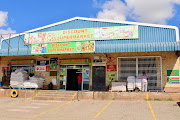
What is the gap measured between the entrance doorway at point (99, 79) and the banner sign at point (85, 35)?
2.73 m

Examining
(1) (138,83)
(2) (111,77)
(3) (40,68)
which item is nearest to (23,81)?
(3) (40,68)

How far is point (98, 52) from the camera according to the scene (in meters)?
13.9

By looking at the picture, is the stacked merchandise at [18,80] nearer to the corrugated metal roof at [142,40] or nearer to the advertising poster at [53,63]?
the advertising poster at [53,63]

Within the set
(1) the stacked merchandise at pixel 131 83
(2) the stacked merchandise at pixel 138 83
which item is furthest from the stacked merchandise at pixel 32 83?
(2) the stacked merchandise at pixel 138 83

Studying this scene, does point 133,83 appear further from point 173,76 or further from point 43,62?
point 43,62

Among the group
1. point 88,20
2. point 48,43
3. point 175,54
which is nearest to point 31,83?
point 48,43

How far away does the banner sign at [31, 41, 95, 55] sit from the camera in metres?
14.4

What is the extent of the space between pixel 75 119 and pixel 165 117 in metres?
3.95

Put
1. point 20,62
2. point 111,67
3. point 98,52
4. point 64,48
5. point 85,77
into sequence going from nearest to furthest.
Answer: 1. point 98,52
2. point 64,48
3. point 111,67
4. point 85,77
5. point 20,62

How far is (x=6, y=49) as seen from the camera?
1683 centimetres

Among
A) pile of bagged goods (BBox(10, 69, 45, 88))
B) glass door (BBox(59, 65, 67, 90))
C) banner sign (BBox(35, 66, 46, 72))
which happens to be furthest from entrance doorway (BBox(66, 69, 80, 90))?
pile of bagged goods (BBox(10, 69, 45, 88))

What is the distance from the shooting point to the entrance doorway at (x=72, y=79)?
17016 mm

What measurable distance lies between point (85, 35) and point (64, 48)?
206cm

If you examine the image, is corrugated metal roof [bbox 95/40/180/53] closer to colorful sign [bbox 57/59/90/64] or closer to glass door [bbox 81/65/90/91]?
colorful sign [bbox 57/59/90/64]
